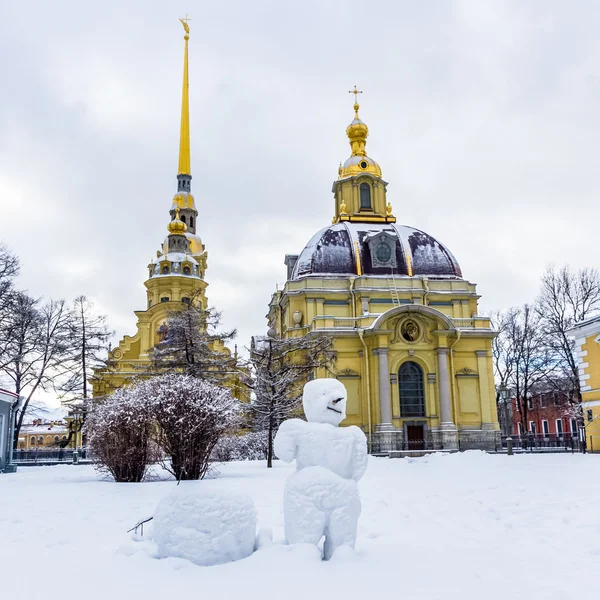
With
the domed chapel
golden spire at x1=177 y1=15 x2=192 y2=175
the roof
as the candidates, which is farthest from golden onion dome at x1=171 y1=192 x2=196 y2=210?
the roof

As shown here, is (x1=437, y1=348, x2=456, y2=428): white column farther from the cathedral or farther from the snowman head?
the snowman head

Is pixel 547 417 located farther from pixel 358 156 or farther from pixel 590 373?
pixel 590 373

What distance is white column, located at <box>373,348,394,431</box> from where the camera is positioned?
35.9 m

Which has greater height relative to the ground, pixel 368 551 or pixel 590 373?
pixel 590 373

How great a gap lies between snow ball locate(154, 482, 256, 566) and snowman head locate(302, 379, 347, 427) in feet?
4.19

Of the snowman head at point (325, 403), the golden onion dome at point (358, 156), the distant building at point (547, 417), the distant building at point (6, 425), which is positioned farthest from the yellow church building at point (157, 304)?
the snowman head at point (325, 403)

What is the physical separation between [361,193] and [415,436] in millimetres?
20472

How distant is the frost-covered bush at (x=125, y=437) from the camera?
16.8 m

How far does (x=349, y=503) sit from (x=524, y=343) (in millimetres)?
41333

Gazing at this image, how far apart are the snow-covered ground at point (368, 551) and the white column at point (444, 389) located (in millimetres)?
21769

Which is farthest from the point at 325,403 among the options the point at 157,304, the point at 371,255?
the point at 157,304

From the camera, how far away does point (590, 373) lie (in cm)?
2602

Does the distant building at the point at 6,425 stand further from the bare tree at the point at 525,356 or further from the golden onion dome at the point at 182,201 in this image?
the golden onion dome at the point at 182,201

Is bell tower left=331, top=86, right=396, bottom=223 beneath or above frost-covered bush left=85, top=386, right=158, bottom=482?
above
